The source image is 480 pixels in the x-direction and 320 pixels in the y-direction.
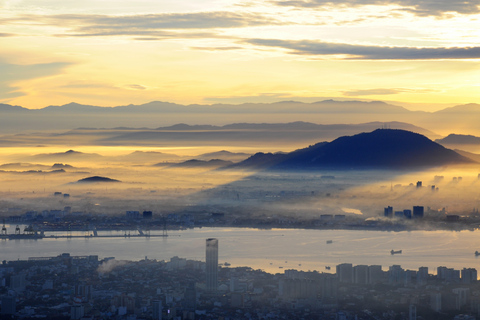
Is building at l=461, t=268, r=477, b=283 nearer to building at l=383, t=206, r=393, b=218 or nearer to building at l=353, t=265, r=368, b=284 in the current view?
building at l=353, t=265, r=368, b=284

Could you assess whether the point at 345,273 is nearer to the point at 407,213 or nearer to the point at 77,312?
the point at 77,312

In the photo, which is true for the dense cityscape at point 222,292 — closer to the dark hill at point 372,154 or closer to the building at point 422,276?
the building at point 422,276

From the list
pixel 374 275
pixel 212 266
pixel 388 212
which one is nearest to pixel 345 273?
pixel 374 275

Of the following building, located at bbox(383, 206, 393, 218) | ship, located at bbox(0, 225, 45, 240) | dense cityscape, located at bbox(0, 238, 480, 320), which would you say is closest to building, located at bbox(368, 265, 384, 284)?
dense cityscape, located at bbox(0, 238, 480, 320)

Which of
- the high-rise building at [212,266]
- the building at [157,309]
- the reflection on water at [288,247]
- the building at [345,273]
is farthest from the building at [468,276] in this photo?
the building at [157,309]

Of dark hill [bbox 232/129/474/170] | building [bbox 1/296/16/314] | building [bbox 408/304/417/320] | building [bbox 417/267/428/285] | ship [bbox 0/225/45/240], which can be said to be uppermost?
dark hill [bbox 232/129/474/170]

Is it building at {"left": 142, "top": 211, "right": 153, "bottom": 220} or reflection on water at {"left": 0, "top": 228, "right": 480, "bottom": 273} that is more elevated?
building at {"left": 142, "top": 211, "right": 153, "bottom": 220}

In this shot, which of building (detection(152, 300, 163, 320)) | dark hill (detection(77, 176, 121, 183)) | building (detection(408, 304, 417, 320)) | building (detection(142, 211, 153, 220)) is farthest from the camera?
dark hill (detection(77, 176, 121, 183))

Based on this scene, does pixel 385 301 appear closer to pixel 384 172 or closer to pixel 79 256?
pixel 79 256
